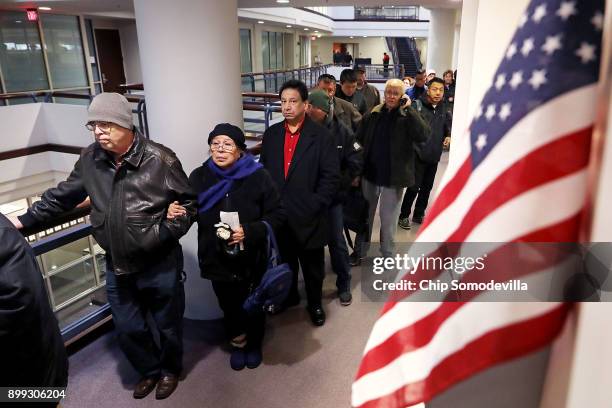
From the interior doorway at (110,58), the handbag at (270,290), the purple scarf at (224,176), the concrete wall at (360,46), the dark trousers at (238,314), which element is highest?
the concrete wall at (360,46)

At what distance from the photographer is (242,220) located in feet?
9.47

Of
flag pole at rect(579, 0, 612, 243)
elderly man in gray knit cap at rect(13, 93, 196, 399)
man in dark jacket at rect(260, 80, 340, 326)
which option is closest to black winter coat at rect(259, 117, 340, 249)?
man in dark jacket at rect(260, 80, 340, 326)

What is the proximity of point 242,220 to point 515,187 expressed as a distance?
222 centimetres

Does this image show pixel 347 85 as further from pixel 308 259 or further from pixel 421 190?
pixel 308 259

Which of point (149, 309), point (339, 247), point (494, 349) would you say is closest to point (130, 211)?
point (149, 309)

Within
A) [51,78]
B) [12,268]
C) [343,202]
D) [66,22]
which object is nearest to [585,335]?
[12,268]

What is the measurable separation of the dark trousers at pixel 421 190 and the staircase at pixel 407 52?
90.7 ft

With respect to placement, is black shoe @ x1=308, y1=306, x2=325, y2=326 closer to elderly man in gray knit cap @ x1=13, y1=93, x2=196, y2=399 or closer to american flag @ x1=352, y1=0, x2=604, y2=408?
elderly man in gray knit cap @ x1=13, y1=93, x2=196, y2=399

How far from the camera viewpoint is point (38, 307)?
1.87 metres

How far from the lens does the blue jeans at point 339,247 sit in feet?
12.7

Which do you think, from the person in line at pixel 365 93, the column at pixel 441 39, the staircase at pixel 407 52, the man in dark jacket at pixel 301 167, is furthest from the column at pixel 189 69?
the staircase at pixel 407 52

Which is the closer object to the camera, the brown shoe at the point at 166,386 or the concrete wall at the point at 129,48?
the brown shoe at the point at 166,386

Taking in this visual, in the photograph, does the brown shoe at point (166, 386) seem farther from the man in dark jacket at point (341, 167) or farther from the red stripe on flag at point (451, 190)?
the red stripe on flag at point (451, 190)

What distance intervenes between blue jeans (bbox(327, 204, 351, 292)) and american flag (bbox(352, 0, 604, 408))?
278 cm
